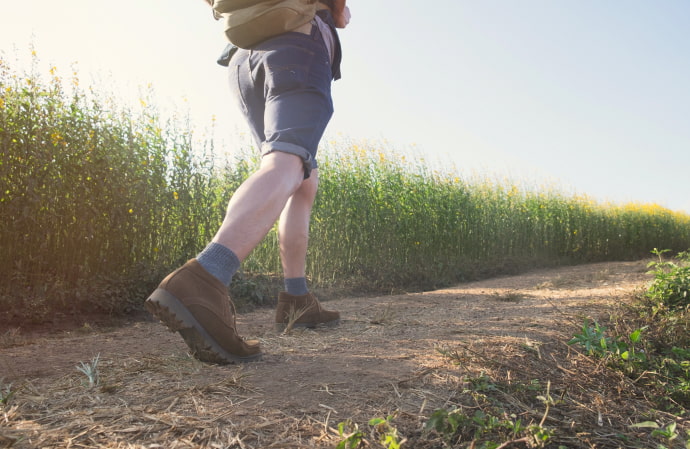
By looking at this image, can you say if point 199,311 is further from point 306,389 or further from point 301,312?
point 301,312

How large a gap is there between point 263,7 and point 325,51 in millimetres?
303

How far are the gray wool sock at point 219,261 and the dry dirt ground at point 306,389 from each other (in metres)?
0.31

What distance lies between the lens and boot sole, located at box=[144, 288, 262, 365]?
154cm

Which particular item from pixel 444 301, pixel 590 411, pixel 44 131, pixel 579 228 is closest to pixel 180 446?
pixel 590 411

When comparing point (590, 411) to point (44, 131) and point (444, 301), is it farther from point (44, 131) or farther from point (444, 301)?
point (44, 131)

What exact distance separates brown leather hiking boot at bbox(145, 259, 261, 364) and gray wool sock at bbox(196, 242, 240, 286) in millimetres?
16

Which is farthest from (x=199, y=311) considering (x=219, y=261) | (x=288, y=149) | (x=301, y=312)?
(x=301, y=312)

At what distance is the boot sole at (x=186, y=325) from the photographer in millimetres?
1542

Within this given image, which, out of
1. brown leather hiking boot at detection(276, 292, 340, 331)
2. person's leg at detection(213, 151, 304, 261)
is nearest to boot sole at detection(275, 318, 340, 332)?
brown leather hiking boot at detection(276, 292, 340, 331)

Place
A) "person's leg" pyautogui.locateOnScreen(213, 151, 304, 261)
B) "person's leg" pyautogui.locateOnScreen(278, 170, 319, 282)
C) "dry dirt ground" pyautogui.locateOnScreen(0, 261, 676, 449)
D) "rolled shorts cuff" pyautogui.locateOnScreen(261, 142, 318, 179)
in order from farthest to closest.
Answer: "person's leg" pyautogui.locateOnScreen(278, 170, 319, 282) < "rolled shorts cuff" pyautogui.locateOnScreen(261, 142, 318, 179) < "person's leg" pyautogui.locateOnScreen(213, 151, 304, 261) < "dry dirt ground" pyautogui.locateOnScreen(0, 261, 676, 449)

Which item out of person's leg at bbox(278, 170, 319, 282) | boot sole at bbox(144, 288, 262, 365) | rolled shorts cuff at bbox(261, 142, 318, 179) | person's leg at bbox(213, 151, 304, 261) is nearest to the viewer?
boot sole at bbox(144, 288, 262, 365)

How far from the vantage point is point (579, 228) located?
11.5m

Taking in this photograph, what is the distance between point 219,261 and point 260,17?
0.96 meters

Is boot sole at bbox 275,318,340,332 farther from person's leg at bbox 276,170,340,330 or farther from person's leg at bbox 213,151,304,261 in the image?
person's leg at bbox 213,151,304,261
